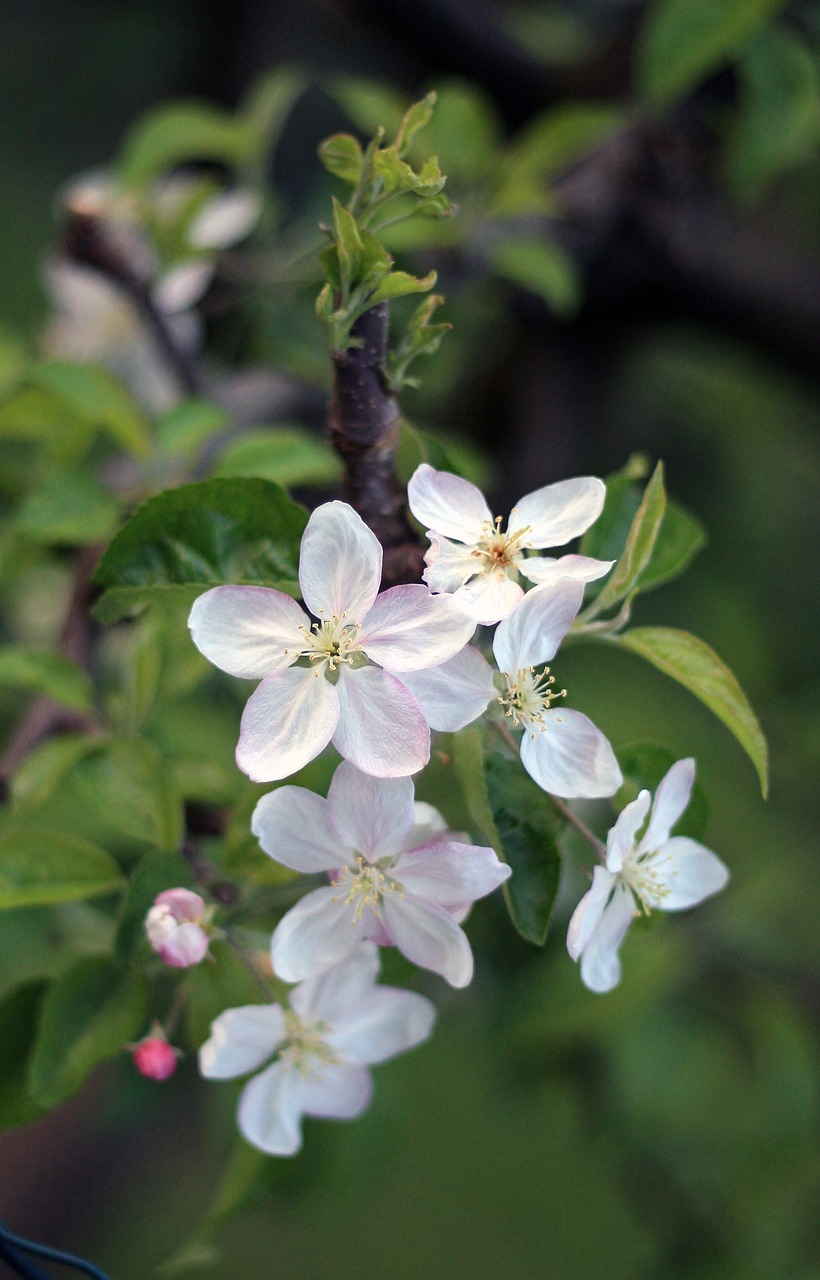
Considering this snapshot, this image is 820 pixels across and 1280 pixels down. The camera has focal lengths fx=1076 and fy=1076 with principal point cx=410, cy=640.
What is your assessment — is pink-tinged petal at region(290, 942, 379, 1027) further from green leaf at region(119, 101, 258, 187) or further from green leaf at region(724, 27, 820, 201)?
green leaf at region(724, 27, 820, 201)

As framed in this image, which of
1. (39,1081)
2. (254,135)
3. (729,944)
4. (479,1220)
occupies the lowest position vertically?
(479,1220)

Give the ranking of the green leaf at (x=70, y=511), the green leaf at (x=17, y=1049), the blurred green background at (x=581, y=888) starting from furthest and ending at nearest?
1. the blurred green background at (x=581, y=888)
2. the green leaf at (x=70, y=511)
3. the green leaf at (x=17, y=1049)

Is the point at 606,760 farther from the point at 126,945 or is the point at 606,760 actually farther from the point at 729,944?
the point at 729,944

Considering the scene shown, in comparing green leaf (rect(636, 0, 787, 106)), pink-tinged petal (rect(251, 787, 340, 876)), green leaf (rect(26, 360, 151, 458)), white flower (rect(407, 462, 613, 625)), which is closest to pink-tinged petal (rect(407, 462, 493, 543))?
white flower (rect(407, 462, 613, 625))

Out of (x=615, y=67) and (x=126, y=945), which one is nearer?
(x=126, y=945)

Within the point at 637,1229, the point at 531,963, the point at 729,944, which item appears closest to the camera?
the point at 531,963

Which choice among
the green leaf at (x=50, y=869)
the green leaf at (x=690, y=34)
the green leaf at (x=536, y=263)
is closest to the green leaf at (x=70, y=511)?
the green leaf at (x=50, y=869)

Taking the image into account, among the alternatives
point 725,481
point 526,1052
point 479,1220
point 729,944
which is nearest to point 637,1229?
point 479,1220

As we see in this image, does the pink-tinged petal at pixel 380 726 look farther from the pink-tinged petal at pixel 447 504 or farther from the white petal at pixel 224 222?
the white petal at pixel 224 222
